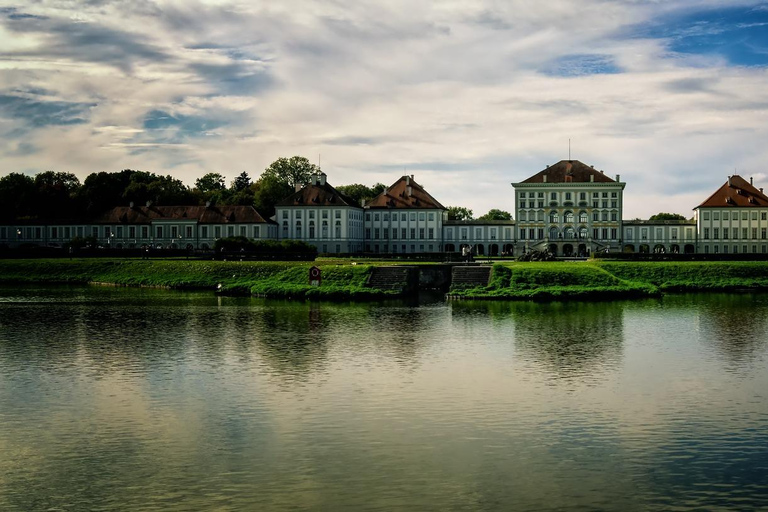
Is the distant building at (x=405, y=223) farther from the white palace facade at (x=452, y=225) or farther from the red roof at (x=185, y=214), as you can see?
the red roof at (x=185, y=214)

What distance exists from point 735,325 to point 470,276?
2411 cm

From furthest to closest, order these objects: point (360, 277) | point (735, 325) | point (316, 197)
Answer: point (316, 197), point (360, 277), point (735, 325)

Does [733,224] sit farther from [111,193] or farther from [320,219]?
[111,193]

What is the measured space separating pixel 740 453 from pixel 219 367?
49.9 ft

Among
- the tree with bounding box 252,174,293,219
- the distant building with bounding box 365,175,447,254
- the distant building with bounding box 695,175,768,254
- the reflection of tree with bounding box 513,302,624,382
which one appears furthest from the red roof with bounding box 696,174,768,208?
the reflection of tree with bounding box 513,302,624,382

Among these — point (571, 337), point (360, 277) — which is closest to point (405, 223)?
point (360, 277)

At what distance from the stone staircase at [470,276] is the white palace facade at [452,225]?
155 feet

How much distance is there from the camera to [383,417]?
65.5ft

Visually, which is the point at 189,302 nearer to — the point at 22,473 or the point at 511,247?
the point at 22,473

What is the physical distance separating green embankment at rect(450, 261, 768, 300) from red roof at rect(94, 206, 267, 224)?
51.9 meters

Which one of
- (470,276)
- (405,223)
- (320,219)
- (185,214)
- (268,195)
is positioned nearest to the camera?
(470,276)

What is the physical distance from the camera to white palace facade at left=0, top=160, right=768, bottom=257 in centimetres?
10894

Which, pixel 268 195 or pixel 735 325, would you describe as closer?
pixel 735 325

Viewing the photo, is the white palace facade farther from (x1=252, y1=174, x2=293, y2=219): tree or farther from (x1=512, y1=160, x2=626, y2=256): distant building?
(x1=252, y1=174, x2=293, y2=219): tree
